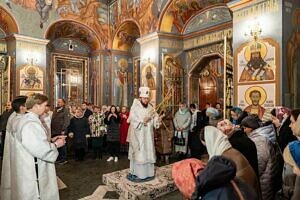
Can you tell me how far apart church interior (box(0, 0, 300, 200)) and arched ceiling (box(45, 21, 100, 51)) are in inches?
2.1

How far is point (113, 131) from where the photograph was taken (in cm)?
772

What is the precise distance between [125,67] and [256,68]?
881 centimetres

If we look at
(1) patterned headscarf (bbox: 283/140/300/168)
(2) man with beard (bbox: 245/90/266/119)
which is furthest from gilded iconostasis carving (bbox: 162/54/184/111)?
→ (1) patterned headscarf (bbox: 283/140/300/168)

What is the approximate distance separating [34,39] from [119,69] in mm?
4541

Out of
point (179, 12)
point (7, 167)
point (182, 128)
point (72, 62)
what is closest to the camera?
point (7, 167)

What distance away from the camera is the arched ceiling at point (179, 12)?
9.24 meters

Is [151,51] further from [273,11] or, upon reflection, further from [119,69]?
[273,11]

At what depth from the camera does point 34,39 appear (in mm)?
10969

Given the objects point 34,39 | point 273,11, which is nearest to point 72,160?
point 34,39

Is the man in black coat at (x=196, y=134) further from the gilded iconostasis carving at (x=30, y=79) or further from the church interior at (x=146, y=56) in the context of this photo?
the gilded iconostasis carving at (x=30, y=79)

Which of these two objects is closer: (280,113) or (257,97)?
(280,113)

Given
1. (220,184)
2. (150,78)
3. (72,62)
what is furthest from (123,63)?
(220,184)

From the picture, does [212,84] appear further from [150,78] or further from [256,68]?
[256,68]

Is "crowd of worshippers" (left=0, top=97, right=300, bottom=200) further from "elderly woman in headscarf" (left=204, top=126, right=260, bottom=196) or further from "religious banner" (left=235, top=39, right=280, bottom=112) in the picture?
"religious banner" (left=235, top=39, right=280, bottom=112)
